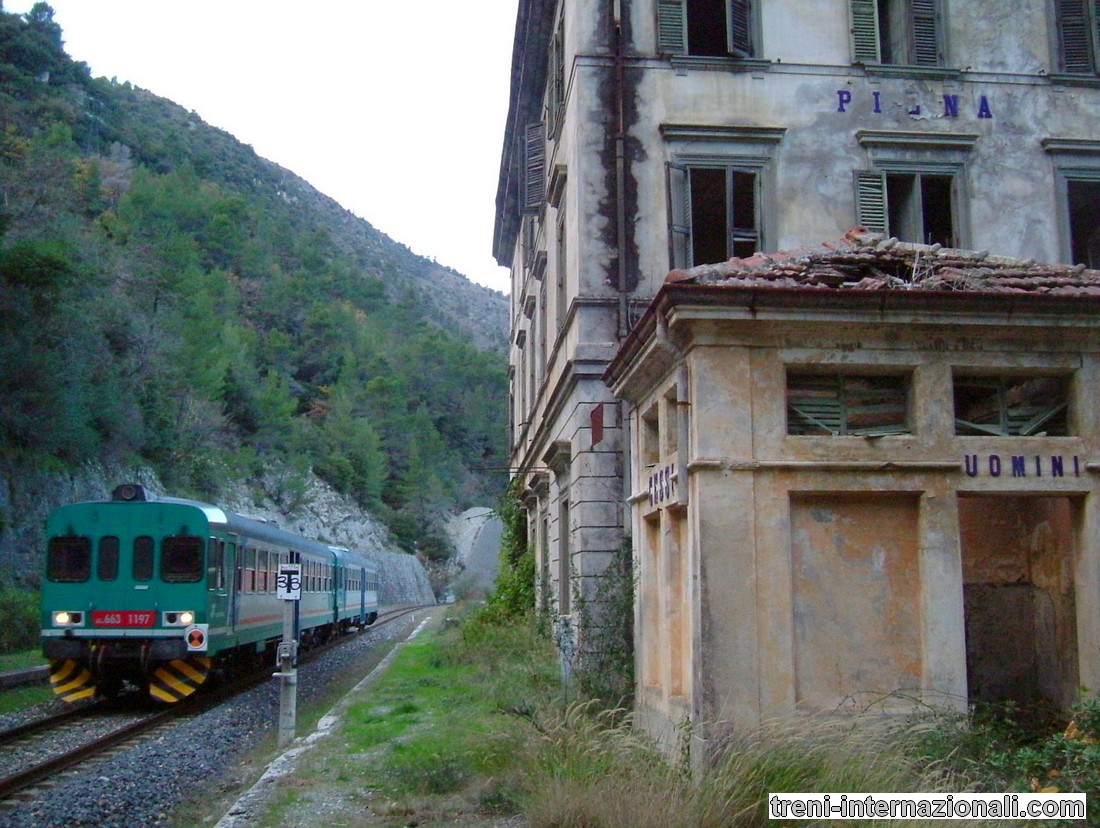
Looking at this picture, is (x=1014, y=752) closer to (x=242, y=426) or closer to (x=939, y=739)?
(x=939, y=739)

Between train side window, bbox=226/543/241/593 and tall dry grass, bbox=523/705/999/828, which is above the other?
train side window, bbox=226/543/241/593

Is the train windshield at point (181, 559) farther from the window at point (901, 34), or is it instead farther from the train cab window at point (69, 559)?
the window at point (901, 34)

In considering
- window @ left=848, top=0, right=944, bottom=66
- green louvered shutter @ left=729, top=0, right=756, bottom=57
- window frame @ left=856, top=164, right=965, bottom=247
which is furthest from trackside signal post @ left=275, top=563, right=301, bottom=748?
window @ left=848, top=0, right=944, bottom=66

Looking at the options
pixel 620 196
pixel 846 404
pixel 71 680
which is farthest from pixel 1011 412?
pixel 71 680

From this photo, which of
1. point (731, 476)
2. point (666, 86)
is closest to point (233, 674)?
point (666, 86)

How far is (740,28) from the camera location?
1583 cm

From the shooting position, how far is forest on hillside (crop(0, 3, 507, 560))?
29562 millimetres

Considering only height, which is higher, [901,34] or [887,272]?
[901,34]

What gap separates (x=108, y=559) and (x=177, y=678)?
6.61ft

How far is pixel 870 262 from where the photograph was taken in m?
8.75

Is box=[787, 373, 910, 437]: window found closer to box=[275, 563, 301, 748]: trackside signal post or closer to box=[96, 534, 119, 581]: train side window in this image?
box=[275, 563, 301, 748]: trackside signal post

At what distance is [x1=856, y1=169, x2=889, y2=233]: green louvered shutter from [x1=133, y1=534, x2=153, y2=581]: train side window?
36.3ft

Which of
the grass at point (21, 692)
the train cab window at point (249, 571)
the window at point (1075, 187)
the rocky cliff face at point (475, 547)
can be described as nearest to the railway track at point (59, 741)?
the grass at point (21, 692)

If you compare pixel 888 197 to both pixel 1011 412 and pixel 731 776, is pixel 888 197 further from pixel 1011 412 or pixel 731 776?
pixel 731 776
